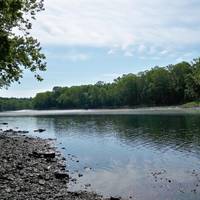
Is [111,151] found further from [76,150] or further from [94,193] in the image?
[94,193]

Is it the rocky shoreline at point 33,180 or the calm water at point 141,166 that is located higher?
the rocky shoreline at point 33,180

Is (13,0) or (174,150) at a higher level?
(13,0)

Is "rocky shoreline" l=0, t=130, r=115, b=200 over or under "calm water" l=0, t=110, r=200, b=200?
over

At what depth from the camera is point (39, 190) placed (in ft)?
92.0

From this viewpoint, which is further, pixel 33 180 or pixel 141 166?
pixel 141 166

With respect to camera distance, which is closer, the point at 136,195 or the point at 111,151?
the point at 136,195

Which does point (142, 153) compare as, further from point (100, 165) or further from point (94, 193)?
point (94, 193)

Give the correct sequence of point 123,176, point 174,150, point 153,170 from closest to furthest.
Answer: point 123,176 → point 153,170 → point 174,150

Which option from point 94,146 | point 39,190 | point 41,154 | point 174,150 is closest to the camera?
point 39,190

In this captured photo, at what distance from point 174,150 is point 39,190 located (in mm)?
29013

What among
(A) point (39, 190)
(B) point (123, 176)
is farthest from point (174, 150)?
(A) point (39, 190)

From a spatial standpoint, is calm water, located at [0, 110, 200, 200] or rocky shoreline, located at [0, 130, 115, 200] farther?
calm water, located at [0, 110, 200, 200]

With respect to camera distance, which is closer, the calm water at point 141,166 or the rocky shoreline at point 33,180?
the rocky shoreline at point 33,180

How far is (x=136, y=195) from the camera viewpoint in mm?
29547
